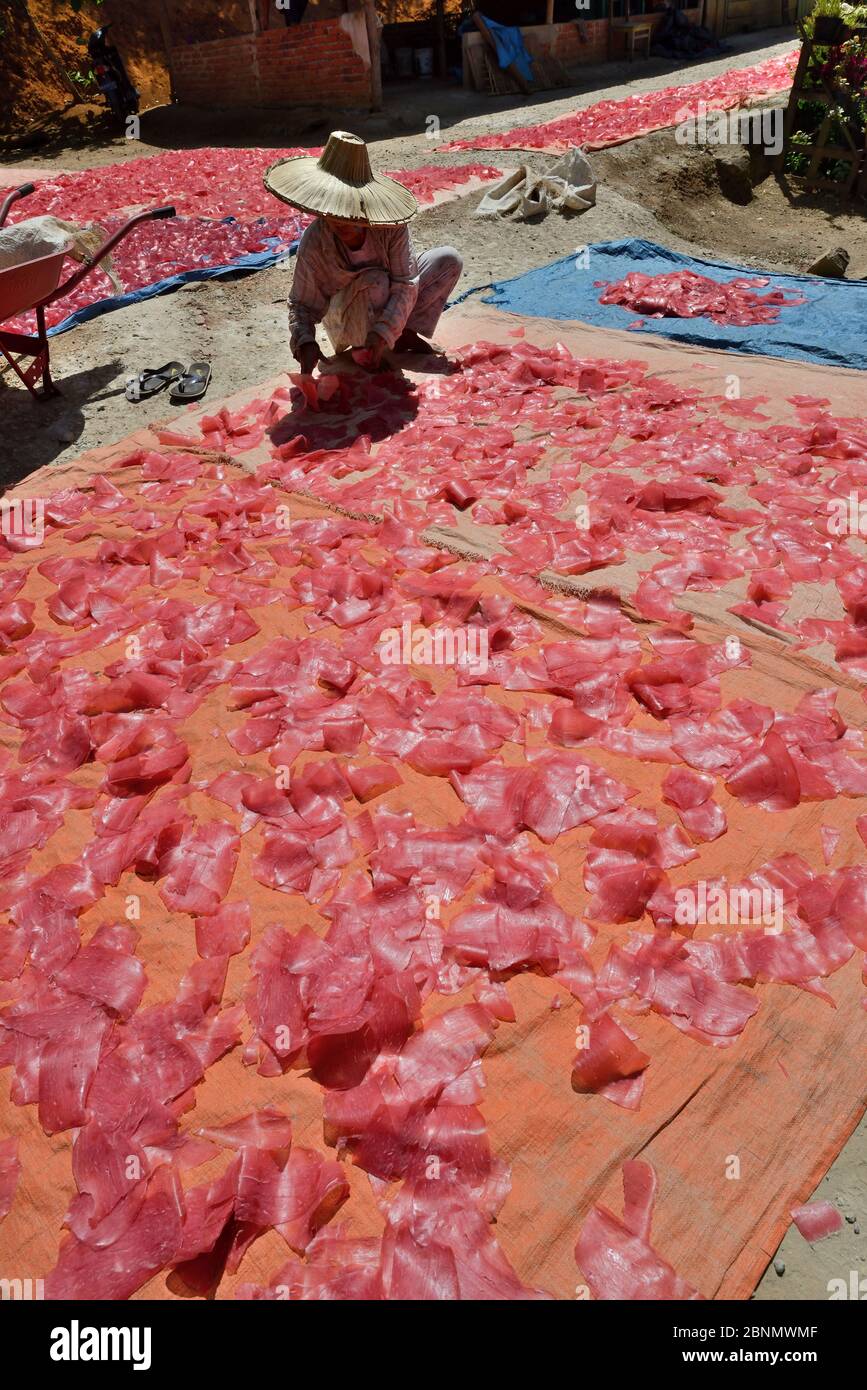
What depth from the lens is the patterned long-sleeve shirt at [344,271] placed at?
433 cm

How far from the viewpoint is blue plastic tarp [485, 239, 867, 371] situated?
473 centimetres

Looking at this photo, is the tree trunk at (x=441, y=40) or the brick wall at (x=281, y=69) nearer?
the brick wall at (x=281, y=69)

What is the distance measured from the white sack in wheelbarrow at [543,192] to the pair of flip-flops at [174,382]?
12.5 ft

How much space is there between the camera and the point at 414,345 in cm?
509

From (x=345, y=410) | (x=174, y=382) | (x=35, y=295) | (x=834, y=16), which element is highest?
(x=834, y=16)

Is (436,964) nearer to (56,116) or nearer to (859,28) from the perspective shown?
(859,28)

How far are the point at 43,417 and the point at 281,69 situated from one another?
11190 millimetres

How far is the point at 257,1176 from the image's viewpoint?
1.43m

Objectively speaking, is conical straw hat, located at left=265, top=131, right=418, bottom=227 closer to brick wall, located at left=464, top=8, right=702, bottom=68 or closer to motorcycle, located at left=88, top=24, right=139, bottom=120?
motorcycle, located at left=88, top=24, right=139, bottom=120

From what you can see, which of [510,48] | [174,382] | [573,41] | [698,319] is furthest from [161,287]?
[573,41]

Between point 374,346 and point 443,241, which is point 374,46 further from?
point 374,346

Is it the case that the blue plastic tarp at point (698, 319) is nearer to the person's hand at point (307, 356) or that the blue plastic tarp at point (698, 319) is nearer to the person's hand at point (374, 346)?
the person's hand at point (374, 346)

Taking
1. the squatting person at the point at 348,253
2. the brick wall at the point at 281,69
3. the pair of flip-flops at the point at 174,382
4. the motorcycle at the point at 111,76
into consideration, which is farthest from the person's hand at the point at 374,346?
the motorcycle at the point at 111,76
